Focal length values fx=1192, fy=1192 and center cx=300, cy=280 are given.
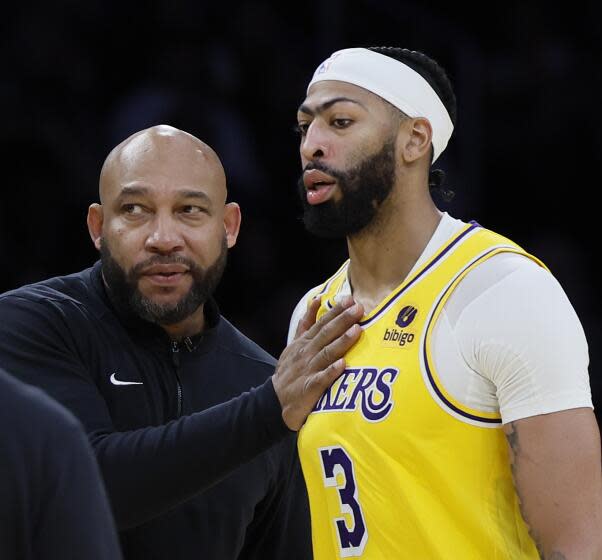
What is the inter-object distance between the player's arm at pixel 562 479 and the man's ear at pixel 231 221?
4.76 feet

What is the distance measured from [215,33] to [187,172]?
3.73 metres

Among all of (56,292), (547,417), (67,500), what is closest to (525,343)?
(547,417)

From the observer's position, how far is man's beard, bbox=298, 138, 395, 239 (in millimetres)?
3605

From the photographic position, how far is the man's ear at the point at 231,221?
4.16 meters

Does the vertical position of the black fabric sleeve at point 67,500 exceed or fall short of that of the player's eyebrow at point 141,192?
it falls short

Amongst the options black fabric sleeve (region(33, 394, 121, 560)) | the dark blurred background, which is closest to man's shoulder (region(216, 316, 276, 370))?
the dark blurred background

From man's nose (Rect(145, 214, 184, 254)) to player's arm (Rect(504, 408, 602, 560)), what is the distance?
1.31 m

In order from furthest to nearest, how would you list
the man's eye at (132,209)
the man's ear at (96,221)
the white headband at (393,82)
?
the man's ear at (96,221)
the man's eye at (132,209)
the white headband at (393,82)

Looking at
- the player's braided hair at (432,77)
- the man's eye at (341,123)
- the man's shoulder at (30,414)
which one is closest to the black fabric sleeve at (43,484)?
the man's shoulder at (30,414)

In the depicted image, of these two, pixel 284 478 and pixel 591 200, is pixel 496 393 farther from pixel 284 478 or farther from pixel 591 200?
pixel 591 200

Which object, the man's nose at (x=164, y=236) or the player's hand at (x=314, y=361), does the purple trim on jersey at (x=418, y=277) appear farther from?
the man's nose at (x=164, y=236)

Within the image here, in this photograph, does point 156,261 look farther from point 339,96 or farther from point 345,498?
point 345,498

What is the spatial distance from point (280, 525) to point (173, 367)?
68 cm

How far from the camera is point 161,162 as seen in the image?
3.93m
